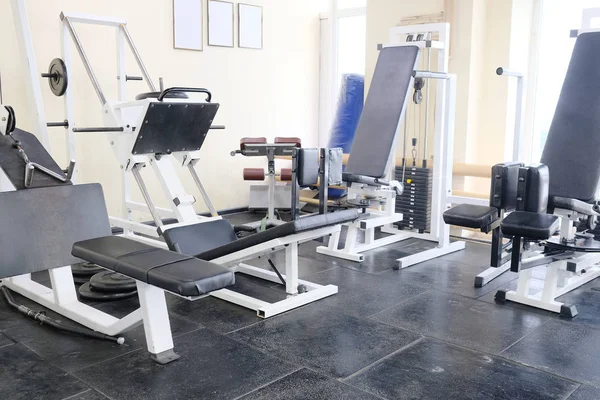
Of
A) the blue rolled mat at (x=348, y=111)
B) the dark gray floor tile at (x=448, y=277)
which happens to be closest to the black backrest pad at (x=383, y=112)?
the dark gray floor tile at (x=448, y=277)

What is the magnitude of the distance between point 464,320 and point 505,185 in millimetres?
794

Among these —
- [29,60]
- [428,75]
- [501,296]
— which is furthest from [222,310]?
[428,75]

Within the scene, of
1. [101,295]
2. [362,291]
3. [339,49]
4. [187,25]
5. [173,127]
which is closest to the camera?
[101,295]

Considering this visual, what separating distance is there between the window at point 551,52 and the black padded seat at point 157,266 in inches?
149

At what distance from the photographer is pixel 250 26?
5684 mm

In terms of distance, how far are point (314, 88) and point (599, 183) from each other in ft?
12.3

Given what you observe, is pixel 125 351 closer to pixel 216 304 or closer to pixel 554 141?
pixel 216 304

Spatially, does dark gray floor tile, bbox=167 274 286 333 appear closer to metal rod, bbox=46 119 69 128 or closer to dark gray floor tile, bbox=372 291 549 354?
dark gray floor tile, bbox=372 291 549 354

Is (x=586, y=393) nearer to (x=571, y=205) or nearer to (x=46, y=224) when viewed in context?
(x=571, y=205)

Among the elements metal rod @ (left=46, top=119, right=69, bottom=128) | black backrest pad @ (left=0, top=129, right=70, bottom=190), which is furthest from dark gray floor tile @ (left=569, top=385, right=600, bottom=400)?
metal rod @ (left=46, top=119, right=69, bottom=128)

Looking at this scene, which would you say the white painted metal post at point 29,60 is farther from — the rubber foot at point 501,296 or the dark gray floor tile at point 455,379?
the rubber foot at point 501,296

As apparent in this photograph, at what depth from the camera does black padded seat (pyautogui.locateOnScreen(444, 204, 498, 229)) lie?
117 inches

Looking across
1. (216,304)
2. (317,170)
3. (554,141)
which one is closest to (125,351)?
(216,304)

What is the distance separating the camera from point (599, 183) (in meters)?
3.26
